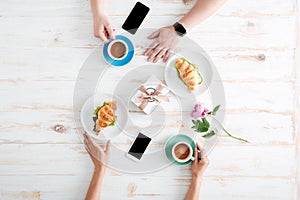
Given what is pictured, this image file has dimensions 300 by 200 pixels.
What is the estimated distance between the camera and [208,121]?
1.70 metres

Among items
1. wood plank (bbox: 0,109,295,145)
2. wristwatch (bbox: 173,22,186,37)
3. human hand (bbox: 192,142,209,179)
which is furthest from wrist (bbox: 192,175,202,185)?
→ wristwatch (bbox: 173,22,186,37)

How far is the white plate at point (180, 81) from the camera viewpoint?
5.55 feet

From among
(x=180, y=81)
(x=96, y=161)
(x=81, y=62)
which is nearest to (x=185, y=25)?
(x=180, y=81)

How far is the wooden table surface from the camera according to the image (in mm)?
1719

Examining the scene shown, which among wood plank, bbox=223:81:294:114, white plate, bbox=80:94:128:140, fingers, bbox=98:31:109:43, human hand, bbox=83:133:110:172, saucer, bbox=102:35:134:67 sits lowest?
human hand, bbox=83:133:110:172

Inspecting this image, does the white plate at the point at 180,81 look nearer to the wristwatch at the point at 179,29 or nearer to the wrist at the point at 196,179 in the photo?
the wristwatch at the point at 179,29

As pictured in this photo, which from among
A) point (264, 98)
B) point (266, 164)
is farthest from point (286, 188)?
point (264, 98)

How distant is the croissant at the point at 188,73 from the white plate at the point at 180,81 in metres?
0.04

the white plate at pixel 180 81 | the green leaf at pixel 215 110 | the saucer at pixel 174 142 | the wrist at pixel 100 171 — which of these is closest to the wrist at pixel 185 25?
the white plate at pixel 180 81

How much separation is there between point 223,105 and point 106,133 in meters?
0.54

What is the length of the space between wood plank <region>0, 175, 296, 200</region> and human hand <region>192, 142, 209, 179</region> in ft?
0.17

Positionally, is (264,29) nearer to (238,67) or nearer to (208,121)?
(238,67)

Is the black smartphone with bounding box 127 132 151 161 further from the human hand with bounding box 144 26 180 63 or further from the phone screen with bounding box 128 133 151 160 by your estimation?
the human hand with bounding box 144 26 180 63

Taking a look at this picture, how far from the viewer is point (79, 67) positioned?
5.65 ft
